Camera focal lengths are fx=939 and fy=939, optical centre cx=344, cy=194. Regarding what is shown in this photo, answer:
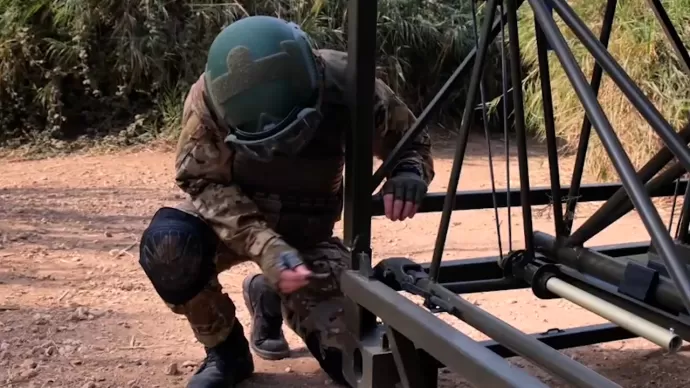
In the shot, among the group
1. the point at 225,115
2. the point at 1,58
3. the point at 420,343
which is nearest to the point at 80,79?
the point at 1,58

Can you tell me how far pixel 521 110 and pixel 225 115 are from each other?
0.78 m

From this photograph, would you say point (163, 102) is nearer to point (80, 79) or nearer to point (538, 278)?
point (80, 79)

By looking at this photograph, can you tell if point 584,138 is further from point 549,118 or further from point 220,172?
point 220,172

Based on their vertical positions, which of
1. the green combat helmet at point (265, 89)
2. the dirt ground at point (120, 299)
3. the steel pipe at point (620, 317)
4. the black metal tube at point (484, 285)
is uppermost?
the green combat helmet at point (265, 89)

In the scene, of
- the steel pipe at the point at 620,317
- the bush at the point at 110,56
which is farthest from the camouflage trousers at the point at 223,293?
the bush at the point at 110,56

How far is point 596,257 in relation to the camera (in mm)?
2600

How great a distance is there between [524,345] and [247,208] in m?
1.00

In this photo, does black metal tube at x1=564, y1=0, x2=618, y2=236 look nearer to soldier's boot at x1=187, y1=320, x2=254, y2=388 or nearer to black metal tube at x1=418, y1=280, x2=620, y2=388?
black metal tube at x1=418, y1=280, x2=620, y2=388

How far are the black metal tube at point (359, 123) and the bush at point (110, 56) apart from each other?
19.3ft

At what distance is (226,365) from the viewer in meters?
2.90

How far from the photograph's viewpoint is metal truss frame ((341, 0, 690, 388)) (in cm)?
187

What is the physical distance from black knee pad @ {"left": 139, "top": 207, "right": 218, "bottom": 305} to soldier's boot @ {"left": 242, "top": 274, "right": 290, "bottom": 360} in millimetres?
490

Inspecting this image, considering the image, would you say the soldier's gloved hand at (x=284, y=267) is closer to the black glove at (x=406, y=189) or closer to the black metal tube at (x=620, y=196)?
the black glove at (x=406, y=189)

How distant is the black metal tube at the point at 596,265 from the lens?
90.0 inches
